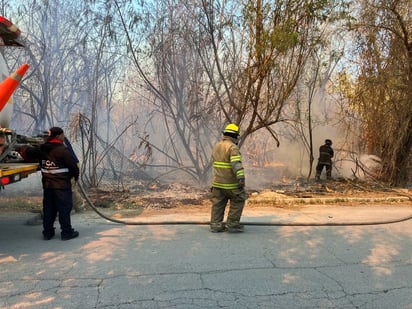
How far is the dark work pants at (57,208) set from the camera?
17.5 feet

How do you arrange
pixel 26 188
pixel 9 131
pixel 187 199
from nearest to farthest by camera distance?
pixel 9 131, pixel 187 199, pixel 26 188

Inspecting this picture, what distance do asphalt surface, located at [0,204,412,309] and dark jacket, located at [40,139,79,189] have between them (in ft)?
2.62

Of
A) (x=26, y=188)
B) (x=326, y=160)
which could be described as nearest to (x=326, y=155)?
(x=326, y=160)

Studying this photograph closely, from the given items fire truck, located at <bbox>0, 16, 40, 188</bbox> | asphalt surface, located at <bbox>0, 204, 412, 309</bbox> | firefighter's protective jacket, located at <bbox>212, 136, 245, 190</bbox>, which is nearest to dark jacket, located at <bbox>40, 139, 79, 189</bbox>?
fire truck, located at <bbox>0, 16, 40, 188</bbox>

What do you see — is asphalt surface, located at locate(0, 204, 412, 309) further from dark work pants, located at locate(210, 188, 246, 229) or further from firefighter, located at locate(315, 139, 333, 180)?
firefighter, located at locate(315, 139, 333, 180)

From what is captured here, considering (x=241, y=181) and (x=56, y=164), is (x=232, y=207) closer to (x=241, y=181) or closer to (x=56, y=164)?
(x=241, y=181)

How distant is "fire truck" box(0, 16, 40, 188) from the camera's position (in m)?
4.69

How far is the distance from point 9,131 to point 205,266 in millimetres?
3001

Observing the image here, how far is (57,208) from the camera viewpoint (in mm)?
5375

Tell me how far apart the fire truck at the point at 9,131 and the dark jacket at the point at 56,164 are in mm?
187

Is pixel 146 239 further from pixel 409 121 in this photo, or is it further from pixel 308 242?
pixel 409 121

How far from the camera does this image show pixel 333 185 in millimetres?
12289

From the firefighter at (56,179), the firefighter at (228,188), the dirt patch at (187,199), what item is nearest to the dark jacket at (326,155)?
the dirt patch at (187,199)

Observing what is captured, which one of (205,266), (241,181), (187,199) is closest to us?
(205,266)
